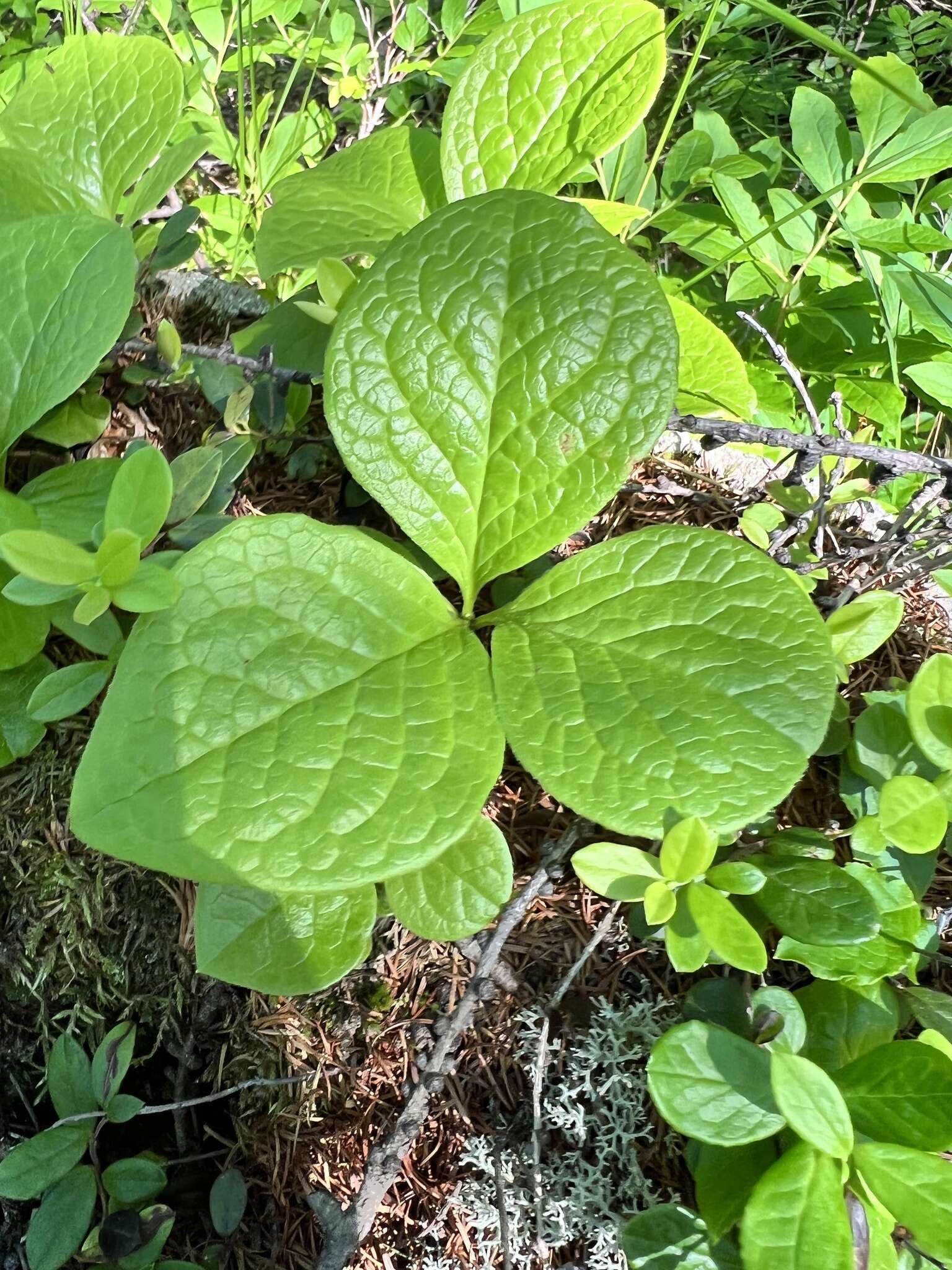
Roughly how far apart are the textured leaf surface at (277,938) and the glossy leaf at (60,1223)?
1.49 ft

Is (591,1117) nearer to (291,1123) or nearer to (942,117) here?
(291,1123)

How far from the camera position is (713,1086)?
809 millimetres

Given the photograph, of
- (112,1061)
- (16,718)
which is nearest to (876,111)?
(16,718)

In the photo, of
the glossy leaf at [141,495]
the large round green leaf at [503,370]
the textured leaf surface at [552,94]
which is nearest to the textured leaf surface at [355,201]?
the textured leaf surface at [552,94]

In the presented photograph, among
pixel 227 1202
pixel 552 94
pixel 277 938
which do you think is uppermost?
pixel 552 94

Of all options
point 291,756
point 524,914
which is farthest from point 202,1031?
point 291,756

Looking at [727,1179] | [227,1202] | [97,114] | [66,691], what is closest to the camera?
[727,1179]

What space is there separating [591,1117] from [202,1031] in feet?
1.84

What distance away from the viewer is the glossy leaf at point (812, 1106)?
0.75 m

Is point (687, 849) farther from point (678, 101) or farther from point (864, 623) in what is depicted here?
point (678, 101)

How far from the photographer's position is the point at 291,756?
0.76 metres

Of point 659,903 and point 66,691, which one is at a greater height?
point 66,691

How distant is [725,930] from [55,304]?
3.54 ft

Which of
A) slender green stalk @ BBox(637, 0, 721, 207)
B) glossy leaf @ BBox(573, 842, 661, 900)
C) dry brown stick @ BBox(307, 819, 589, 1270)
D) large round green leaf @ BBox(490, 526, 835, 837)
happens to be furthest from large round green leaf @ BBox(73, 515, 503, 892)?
slender green stalk @ BBox(637, 0, 721, 207)
